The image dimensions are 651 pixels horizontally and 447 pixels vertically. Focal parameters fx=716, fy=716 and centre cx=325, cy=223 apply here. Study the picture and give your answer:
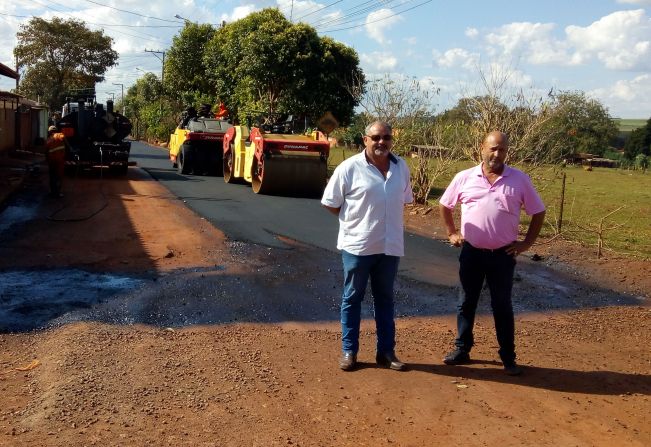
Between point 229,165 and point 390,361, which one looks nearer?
point 390,361

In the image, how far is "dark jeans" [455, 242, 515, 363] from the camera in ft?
17.0

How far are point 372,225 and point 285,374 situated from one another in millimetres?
1225

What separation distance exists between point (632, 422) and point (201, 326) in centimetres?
354

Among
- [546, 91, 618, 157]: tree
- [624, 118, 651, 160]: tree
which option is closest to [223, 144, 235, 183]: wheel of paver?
[546, 91, 618, 157]: tree

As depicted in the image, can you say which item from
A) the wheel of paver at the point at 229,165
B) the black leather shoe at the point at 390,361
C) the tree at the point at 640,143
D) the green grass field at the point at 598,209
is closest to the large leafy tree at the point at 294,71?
the green grass field at the point at 598,209

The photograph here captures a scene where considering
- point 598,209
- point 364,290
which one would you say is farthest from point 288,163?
point 364,290

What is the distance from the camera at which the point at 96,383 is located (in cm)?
476

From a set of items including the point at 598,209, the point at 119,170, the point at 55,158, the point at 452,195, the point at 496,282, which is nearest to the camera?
the point at 496,282

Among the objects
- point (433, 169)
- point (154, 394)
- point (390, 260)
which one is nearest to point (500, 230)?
point (390, 260)

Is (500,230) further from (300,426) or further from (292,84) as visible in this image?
(292,84)

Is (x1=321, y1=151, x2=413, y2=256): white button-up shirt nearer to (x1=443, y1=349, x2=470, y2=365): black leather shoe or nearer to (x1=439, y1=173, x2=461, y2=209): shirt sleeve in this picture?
(x1=439, y1=173, x2=461, y2=209): shirt sleeve

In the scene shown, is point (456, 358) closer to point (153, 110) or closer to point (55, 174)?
point (55, 174)

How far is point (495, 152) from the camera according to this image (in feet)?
16.6

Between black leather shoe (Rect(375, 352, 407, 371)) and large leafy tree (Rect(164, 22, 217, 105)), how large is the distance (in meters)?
34.5
